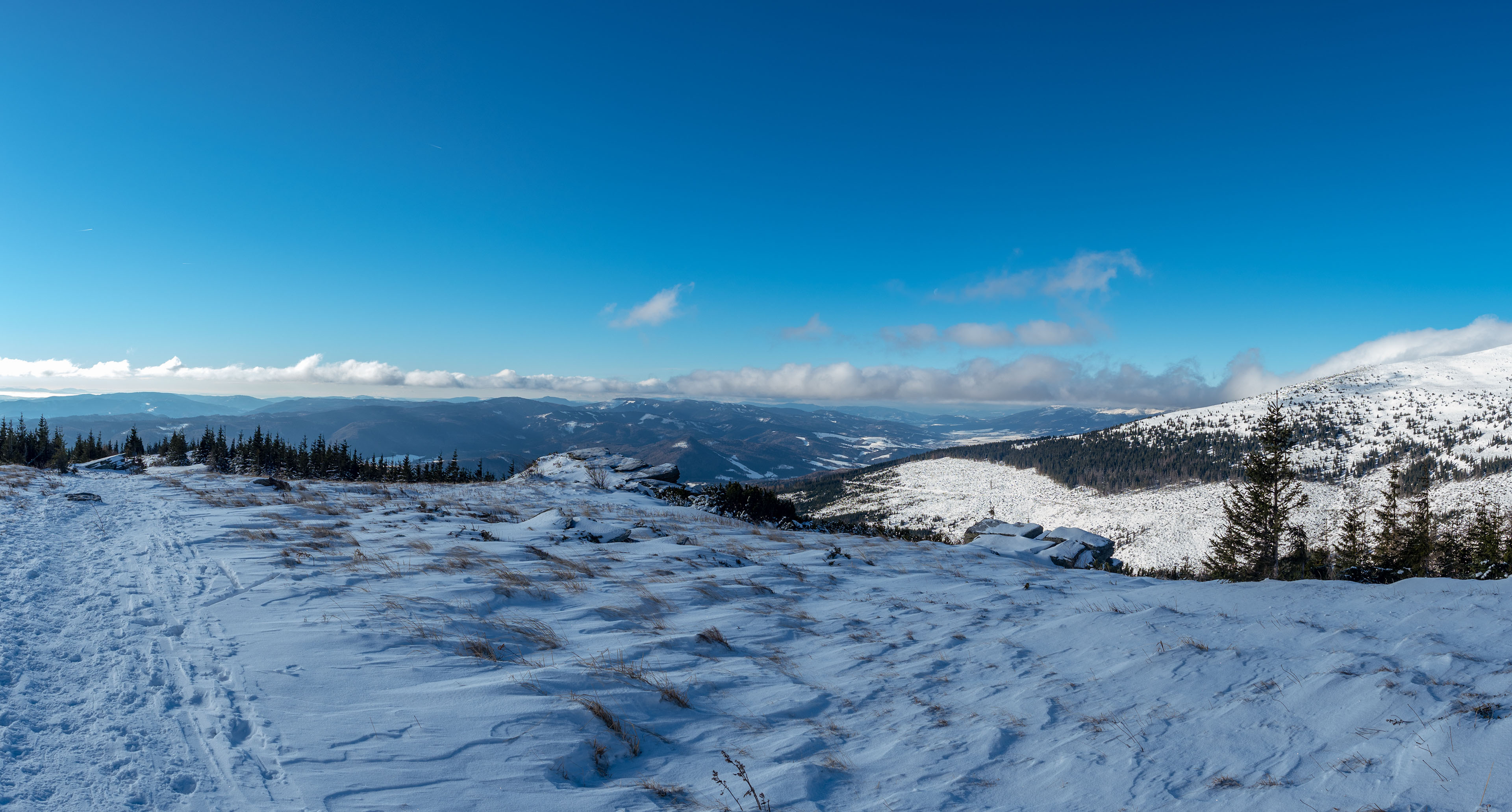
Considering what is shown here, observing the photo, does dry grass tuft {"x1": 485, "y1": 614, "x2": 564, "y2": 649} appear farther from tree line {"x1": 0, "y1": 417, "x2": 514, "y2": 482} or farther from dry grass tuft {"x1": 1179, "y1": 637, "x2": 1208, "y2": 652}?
tree line {"x1": 0, "y1": 417, "x2": 514, "y2": 482}

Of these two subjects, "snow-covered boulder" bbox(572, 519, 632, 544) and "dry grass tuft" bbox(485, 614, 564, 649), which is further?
"snow-covered boulder" bbox(572, 519, 632, 544)

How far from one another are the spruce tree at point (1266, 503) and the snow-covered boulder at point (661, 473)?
38.9 meters

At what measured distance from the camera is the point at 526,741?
4.14 meters

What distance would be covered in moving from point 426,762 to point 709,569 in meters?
7.84

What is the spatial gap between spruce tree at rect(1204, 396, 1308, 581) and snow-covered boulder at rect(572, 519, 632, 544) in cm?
3547

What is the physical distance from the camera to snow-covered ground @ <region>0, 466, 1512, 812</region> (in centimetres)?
362

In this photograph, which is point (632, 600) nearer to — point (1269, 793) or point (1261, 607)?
point (1269, 793)

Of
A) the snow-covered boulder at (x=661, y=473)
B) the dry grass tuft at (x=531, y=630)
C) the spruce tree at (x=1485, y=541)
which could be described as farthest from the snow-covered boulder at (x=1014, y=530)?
the dry grass tuft at (x=531, y=630)

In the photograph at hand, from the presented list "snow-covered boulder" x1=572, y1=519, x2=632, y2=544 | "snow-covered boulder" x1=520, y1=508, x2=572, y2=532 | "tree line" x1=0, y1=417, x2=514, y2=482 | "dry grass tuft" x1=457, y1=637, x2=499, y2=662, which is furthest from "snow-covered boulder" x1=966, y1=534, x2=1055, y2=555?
"tree line" x1=0, y1=417, x2=514, y2=482

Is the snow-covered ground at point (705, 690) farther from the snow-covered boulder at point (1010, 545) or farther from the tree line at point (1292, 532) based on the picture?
the tree line at point (1292, 532)

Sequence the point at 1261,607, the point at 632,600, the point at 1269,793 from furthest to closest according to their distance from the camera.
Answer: the point at 632,600 → the point at 1261,607 → the point at 1269,793

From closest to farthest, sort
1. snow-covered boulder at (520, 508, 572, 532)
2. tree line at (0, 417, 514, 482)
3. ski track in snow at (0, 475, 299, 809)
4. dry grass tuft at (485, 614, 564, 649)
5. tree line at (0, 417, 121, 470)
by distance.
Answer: ski track in snow at (0, 475, 299, 809) < dry grass tuft at (485, 614, 564, 649) < snow-covered boulder at (520, 508, 572, 532) < tree line at (0, 417, 514, 482) < tree line at (0, 417, 121, 470)

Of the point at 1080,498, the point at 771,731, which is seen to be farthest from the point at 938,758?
the point at 1080,498

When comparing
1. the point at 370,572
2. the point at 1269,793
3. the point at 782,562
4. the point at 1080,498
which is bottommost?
the point at 1080,498
